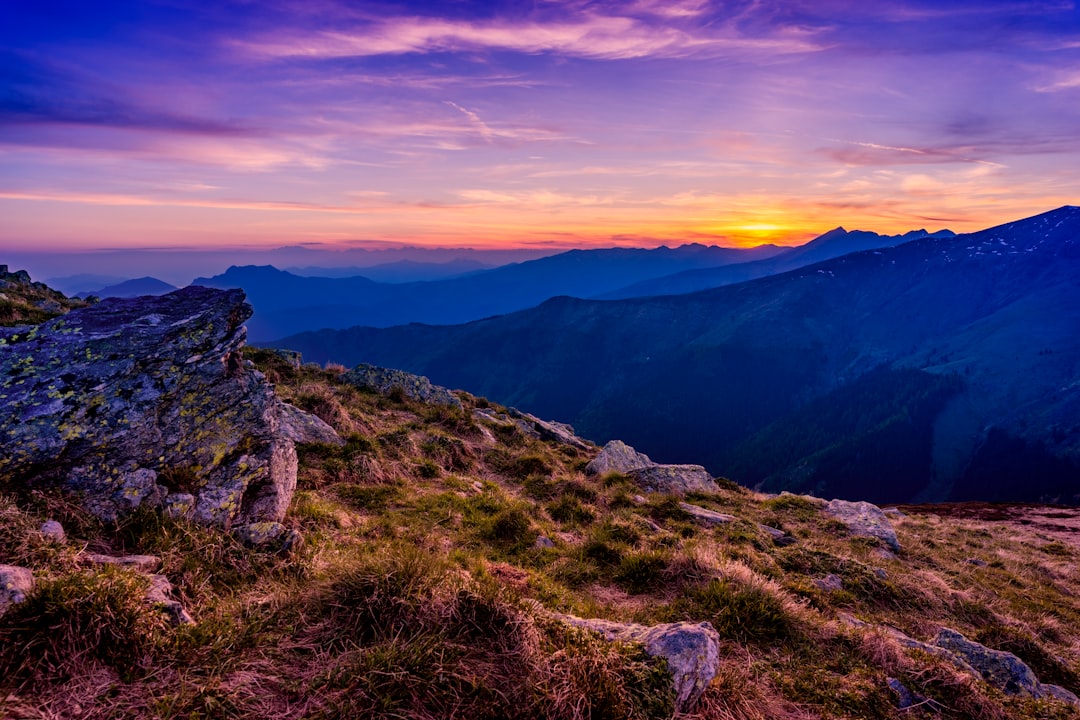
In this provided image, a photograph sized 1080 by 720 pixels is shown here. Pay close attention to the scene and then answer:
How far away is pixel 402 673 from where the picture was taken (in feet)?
13.4

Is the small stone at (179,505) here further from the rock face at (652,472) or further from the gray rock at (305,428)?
the rock face at (652,472)

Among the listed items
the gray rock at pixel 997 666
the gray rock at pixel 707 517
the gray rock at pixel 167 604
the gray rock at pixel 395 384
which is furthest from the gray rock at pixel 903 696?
the gray rock at pixel 395 384

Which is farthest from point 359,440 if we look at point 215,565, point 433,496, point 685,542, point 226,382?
point 685,542

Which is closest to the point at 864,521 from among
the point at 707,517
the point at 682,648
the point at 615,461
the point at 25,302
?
the point at 707,517

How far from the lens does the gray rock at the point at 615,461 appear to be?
64.4ft

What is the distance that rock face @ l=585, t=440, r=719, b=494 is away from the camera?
1912 cm

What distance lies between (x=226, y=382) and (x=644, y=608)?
319 inches

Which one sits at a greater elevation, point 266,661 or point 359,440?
point 266,661

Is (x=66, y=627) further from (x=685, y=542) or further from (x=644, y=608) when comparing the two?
(x=685, y=542)

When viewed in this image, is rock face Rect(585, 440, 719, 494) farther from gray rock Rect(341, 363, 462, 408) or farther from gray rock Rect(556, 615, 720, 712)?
gray rock Rect(556, 615, 720, 712)

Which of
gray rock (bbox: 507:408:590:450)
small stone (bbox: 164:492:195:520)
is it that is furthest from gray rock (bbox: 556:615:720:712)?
gray rock (bbox: 507:408:590:450)

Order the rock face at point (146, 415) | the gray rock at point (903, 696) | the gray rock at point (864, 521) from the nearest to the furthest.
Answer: the gray rock at point (903, 696)
the rock face at point (146, 415)
the gray rock at point (864, 521)

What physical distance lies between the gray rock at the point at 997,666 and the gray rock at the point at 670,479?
10440mm

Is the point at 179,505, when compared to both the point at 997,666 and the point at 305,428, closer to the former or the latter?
the point at 305,428
